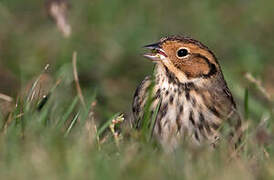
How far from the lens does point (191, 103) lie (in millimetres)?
4906

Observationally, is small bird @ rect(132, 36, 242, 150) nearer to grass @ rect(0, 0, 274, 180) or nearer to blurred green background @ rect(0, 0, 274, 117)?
grass @ rect(0, 0, 274, 180)

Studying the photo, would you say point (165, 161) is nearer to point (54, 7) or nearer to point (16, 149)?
point (16, 149)

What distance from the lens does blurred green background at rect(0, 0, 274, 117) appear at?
7.62 m

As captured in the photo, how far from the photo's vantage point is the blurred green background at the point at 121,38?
25.0 ft

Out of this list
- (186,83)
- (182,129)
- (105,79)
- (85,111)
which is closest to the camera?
(85,111)

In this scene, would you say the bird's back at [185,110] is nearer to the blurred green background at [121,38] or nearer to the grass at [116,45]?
the grass at [116,45]

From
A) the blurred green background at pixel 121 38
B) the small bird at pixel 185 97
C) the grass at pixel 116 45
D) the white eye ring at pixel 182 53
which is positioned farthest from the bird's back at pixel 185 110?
the blurred green background at pixel 121 38

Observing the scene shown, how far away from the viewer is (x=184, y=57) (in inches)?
203

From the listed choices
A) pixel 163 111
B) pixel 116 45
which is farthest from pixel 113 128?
pixel 116 45

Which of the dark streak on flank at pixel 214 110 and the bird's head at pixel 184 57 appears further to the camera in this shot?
the bird's head at pixel 184 57

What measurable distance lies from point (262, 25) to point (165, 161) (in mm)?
5026

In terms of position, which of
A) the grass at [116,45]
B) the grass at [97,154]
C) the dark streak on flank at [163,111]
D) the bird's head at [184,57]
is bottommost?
the grass at [97,154]

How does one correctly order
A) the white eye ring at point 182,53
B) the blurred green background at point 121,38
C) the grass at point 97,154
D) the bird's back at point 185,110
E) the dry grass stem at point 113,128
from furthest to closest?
the blurred green background at point 121,38
the white eye ring at point 182,53
the bird's back at point 185,110
the dry grass stem at point 113,128
the grass at point 97,154

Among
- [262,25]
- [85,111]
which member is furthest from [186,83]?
[262,25]
